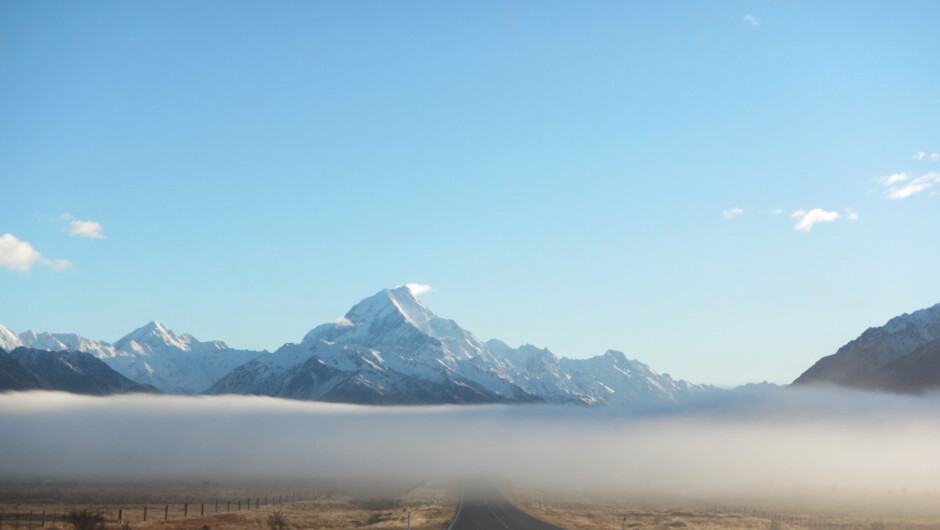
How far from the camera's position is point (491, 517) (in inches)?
2783

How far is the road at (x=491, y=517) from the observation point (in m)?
61.7

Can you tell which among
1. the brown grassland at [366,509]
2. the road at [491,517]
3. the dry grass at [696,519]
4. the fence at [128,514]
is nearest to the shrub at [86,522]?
the fence at [128,514]

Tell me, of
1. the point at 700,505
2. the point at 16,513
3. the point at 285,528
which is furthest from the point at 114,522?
the point at 700,505

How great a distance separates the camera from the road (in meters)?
61.7

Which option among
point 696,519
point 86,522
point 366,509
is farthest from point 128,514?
point 696,519

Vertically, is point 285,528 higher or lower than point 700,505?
higher

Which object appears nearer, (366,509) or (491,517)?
(491,517)

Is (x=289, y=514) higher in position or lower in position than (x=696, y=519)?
higher

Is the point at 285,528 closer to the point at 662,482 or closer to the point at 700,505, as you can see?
the point at 700,505

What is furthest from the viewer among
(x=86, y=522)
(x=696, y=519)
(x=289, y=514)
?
(x=696, y=519)

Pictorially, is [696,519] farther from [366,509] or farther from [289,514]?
[289,514]

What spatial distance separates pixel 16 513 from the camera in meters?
70.6

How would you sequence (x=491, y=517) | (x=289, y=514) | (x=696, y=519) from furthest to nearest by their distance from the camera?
(x=696, y=519)
(x=289, y=514)
(x=491, y=517)

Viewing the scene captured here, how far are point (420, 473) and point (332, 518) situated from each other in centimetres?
12497
